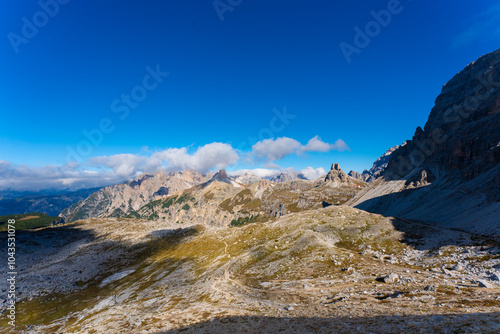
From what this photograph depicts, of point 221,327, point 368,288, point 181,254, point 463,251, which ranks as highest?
point 463,251

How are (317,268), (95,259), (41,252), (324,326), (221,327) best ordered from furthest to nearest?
(41,252)
(95,259)
(317,268)
(221,327)
(324,326)

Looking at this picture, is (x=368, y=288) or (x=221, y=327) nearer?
(x=221, y=327)

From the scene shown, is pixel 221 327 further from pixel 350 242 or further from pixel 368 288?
pixel 350 242

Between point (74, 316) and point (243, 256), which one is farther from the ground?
point (243, 256)

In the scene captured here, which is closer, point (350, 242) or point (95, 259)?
point (350, 242)

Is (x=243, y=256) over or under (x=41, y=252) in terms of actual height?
over

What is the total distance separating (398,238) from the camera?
75.9m

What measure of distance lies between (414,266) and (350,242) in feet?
89.0

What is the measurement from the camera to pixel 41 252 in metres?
141

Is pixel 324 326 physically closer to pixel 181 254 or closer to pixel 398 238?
pixel 398 238

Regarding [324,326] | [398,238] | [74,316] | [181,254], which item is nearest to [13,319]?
[74,316]

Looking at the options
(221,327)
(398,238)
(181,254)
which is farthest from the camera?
(181,254)

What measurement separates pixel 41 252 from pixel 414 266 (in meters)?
204

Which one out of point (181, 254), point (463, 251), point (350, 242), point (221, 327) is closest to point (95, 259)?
point (181, 254)
